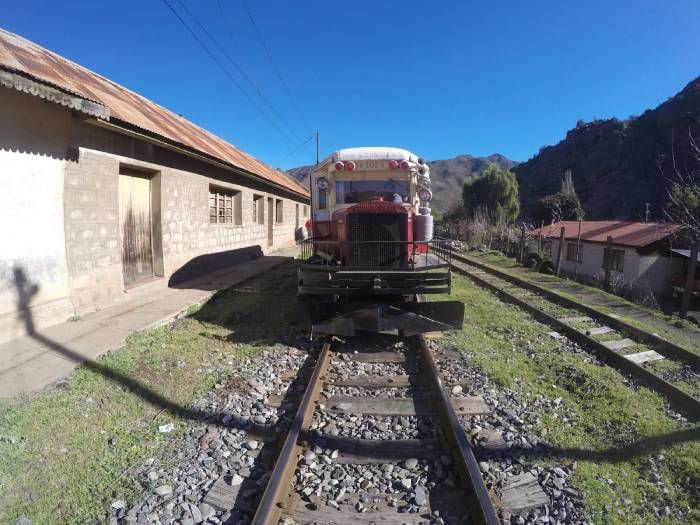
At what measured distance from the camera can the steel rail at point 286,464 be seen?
260cm

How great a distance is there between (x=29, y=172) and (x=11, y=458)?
414 centimetres

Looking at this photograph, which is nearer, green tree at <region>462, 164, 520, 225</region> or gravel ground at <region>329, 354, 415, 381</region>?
gravel ground at <region>329, 354, 415, 381</region>

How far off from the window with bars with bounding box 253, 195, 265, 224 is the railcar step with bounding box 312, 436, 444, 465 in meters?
13.8

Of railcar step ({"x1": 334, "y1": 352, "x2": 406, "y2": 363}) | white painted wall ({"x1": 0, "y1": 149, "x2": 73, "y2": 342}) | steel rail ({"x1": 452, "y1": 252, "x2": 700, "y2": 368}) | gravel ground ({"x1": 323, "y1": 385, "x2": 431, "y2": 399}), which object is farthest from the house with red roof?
white painted wall ({"x1": 0, "y1": 149, "x2": 73, "y2": 342})

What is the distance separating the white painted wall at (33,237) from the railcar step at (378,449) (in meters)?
4.65

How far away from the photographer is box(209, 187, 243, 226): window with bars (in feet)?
40.8

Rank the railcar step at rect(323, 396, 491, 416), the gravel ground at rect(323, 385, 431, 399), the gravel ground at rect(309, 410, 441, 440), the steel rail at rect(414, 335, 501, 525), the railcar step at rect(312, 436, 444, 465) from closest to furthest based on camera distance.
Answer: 1. the steel rail at rect(414, 335, 501, 525)
2. the railcar step at rect(312, 436, 444, 465)
3. the gravel ground at rect(309, 410, 441, 440)
4. the railcar step at rect(323, 396, 491, 416)
5. the gravel ground at rect(323, 385, 431, 399)

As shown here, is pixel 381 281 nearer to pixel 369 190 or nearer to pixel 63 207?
pixel 369 190

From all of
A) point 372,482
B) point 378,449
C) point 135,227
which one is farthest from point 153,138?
point 372,482

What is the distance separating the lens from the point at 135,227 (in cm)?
865

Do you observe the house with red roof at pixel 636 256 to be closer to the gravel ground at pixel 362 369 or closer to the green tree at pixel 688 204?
the green tree at pixel 688 204

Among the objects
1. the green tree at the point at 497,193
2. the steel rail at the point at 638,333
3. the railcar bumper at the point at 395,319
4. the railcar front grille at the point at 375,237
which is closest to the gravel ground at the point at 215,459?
the railcar bumper at the point at 395,319

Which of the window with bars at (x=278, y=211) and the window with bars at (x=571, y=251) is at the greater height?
the window with bars at (x=278, y=211)

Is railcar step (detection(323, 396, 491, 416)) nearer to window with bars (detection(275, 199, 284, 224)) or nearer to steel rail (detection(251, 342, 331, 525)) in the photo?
steel rail (detection(251, 342, 331, 525))
